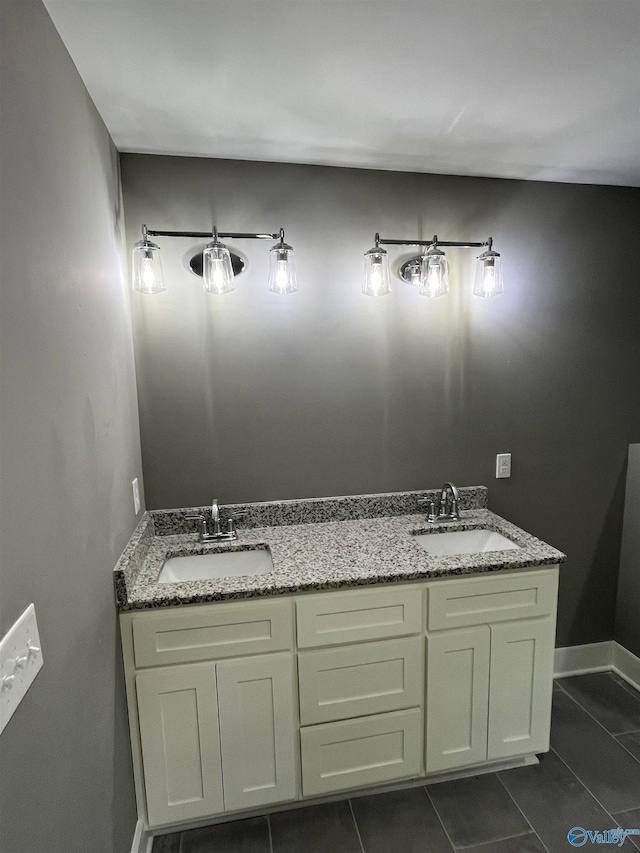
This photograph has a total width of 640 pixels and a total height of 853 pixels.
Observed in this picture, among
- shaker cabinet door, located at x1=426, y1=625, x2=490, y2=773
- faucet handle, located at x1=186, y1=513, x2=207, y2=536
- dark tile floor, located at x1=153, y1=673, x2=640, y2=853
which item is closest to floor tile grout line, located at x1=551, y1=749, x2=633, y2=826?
dark tile floor, located at x1=153, y1=673, x2=640, y2=853

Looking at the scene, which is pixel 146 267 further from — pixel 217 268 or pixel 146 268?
pixel 217 268

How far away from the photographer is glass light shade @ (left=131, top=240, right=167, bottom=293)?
160 centimetres

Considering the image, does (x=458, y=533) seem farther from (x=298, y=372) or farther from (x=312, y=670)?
(x=298, y=372)

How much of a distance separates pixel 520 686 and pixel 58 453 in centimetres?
179

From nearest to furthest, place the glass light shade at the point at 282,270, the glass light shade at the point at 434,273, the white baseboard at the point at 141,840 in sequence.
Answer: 1. the white baseboard at the point at 141,840
2. the glass light shade at the point at 282,270
3. the glass light shade at the point at 434,273

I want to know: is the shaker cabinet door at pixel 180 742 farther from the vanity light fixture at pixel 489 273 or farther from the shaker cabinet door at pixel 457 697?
the vanity light fixture at pixel 489 273

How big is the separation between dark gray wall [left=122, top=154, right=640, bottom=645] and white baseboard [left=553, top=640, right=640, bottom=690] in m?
0.10

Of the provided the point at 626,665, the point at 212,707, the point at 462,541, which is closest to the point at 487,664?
the point at 462,541

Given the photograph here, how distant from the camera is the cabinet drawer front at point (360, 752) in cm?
159

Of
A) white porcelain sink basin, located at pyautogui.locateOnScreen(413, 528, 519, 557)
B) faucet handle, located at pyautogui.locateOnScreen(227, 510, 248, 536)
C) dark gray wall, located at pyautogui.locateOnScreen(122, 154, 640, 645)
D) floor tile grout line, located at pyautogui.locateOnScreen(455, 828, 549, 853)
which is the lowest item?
floor tile grout line, located at pyautogui.locateOnScreen(455, 828, 549, 853)

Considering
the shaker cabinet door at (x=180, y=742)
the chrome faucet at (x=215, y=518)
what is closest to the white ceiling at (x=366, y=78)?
the chrome faucet at (x=215, y=518)

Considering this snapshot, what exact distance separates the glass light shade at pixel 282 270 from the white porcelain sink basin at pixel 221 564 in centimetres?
103

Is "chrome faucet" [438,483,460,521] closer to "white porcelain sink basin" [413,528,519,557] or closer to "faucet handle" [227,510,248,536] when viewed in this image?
"white porcelain sink basin" [413,528,519,557]

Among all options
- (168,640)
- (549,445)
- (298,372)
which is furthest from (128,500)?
(549,445)
